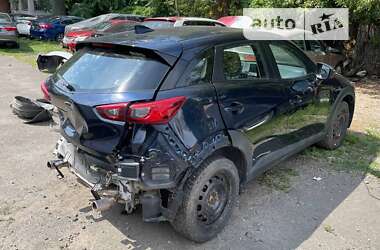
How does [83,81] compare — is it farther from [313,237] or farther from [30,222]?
[313,237]

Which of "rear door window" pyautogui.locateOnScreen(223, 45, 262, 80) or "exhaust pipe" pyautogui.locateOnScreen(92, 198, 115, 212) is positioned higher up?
"rear door window" pyautogui.locateOnScreen(223, 45, 262, 80)

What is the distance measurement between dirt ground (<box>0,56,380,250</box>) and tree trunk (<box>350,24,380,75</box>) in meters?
7.51

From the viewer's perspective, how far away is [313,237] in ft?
10.8

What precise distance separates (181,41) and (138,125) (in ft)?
2.75

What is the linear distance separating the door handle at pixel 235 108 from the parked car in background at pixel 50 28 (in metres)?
17.5

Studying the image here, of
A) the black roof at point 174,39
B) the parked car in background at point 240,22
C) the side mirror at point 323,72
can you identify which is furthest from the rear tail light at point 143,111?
the parked car in background at point 240,22

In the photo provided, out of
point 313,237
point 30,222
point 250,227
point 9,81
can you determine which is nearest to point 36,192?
point 30,222

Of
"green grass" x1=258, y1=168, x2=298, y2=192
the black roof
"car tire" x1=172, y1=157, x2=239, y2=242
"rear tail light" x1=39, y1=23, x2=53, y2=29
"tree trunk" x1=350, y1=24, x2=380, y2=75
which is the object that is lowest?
"green grass" x1=258, y1=168, x2=298, y2=192

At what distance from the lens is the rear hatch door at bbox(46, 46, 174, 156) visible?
2748mm

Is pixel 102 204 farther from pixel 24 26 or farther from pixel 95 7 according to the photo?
pixel 95 7

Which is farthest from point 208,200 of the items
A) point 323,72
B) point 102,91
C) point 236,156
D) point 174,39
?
point 323,72

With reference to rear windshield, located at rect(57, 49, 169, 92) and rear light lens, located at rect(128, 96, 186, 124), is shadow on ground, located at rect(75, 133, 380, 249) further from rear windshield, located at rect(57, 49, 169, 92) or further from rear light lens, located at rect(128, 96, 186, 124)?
rear windshield, located at rect(57, 49, 169, 92)

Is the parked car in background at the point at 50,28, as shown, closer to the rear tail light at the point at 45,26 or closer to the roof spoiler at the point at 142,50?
the rear tail light at the point at 45,26
